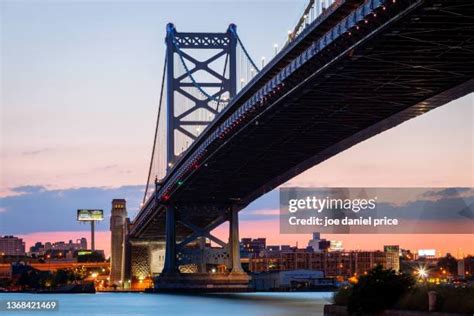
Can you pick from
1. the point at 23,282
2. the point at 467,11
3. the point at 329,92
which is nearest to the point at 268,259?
the point at 23,282

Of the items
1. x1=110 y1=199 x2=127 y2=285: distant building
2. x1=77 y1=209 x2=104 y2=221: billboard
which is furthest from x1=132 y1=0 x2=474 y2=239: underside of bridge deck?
x1=77 y1=209 x2=104 y2=221: billboard

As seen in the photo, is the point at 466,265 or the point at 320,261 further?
the point at 320,261

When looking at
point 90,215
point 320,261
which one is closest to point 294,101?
point 320,261

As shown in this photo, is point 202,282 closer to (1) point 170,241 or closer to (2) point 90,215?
(1) point 170,241

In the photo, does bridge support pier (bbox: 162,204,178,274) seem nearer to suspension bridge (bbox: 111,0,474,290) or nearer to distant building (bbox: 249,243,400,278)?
suspension bridge (bbox: 111,0,474,290)

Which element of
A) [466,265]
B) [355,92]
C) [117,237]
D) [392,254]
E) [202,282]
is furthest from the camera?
[392,254]

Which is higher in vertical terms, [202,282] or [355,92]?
[355,92]
